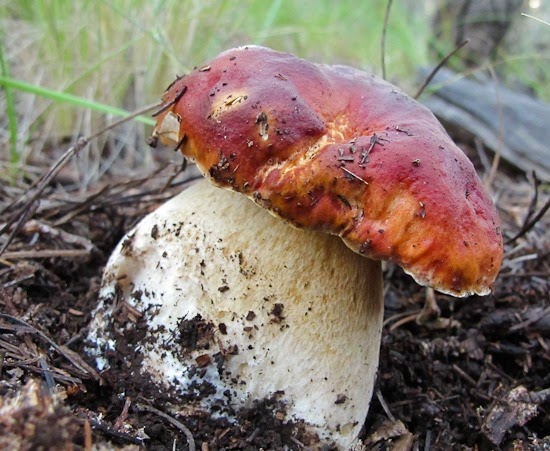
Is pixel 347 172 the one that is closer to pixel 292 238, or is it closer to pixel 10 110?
pixel 292 238

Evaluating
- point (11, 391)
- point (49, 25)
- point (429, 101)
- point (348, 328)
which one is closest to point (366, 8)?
point (429, 101)

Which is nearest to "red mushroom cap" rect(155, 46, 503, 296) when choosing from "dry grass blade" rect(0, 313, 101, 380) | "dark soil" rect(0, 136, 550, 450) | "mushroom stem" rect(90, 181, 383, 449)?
"mushroom stem" rect(90, 181, 383, 449)

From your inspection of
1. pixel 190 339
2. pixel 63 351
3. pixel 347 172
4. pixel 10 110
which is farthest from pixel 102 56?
pixel 347 172

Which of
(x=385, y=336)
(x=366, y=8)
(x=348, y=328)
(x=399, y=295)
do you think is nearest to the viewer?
(x=348, y=328)

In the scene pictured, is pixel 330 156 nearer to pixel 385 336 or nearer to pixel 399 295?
pixel 385 336

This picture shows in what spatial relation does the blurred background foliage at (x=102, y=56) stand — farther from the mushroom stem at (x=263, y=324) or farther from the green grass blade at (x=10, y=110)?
the mushroom stem at (x=263, y=324)

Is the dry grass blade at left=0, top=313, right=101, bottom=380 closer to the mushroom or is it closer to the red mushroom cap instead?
the mushroom

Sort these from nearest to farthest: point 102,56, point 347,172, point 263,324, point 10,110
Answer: point 347,172 → point 263,324 → point 10,110 → point 102,56

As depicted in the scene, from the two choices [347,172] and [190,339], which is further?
[190,339]
